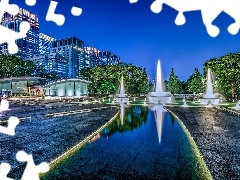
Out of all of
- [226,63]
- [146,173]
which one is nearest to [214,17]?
[146,173]

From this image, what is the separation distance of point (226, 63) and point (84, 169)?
36.4 meters

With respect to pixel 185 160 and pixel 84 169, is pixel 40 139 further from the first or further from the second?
pixel 185 160

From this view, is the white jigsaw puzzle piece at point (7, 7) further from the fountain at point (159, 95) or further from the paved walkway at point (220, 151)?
the fountain at point (159, 95)

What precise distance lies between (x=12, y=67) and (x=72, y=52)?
108m

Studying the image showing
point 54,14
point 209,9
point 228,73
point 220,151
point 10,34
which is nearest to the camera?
point 209,9

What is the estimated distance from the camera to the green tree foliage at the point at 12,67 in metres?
60.7

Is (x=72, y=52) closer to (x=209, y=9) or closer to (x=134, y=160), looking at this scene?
(x=134, y=160)

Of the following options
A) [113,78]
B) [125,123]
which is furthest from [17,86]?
[125,123]

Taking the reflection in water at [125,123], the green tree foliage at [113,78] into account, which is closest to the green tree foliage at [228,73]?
the reflection in water at [125,123]

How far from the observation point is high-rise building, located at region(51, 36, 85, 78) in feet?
550

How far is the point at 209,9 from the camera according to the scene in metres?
2.96

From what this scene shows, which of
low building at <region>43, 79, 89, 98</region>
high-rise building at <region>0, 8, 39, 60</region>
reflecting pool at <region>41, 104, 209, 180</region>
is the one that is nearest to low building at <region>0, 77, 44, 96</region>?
low building at <region>43, 79, 89, 98</region>

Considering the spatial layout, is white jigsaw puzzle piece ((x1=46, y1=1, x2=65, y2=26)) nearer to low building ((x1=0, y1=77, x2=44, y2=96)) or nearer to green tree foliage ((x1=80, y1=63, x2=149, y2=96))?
green tree foliage ((x1=80, y1=63, x2=149, y2=96))

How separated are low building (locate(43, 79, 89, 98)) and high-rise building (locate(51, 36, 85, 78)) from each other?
4249 inches
